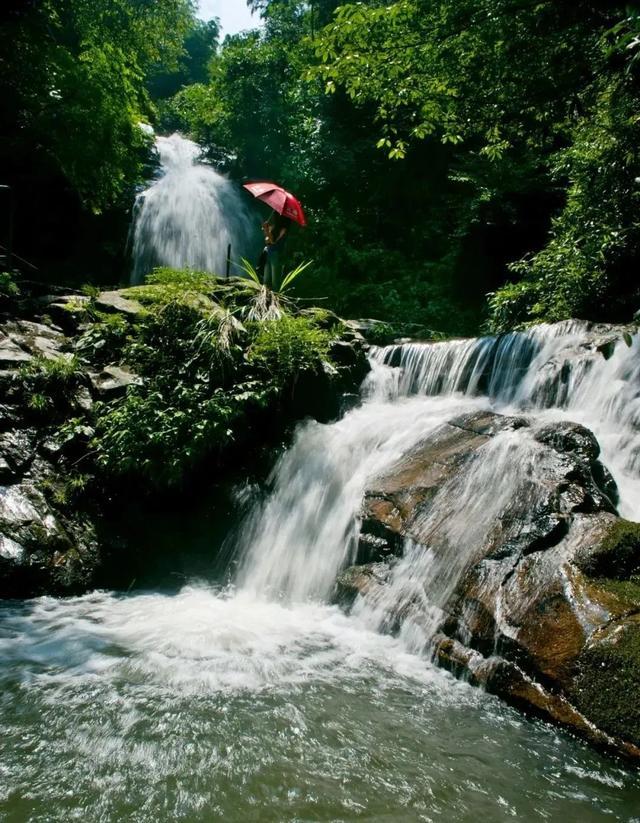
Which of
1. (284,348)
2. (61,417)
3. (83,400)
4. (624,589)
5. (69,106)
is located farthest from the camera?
(69,106)

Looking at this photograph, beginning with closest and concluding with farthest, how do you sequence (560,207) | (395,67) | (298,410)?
(395,67), (298,410), (560,207)

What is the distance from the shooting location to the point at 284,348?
696 cm

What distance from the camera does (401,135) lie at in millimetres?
16766

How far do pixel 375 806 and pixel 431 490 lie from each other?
10.3 feet

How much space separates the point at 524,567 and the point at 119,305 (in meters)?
6.76

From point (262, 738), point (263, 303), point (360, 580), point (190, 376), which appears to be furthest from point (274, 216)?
point (262, 738)

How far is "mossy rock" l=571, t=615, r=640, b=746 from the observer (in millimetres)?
2865

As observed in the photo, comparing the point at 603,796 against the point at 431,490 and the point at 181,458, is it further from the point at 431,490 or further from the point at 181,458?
the point at 181,458

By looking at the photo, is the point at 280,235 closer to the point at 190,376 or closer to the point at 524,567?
the point at 190,376

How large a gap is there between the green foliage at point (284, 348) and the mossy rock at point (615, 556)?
4429 millimetres

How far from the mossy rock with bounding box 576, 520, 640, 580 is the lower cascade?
0.05 ft

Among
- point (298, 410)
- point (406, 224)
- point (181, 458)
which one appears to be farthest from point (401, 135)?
point (181, 458)

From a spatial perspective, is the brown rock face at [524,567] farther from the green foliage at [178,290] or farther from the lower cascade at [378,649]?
the green foliage at [178,290]

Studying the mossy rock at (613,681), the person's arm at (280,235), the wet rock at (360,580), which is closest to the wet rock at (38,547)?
the wet rock at (360,580)
